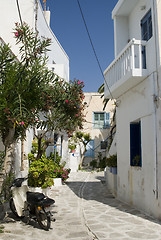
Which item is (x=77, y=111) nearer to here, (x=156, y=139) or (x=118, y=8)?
(x=156, y=139)

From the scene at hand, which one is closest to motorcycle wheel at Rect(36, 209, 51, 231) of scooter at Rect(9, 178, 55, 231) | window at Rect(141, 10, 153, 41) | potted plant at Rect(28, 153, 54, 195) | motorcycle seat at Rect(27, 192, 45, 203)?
scooter at Rect(9, 178, 55, 231)

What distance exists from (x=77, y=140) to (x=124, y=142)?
14.0m

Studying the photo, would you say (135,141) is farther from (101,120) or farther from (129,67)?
(101,120)

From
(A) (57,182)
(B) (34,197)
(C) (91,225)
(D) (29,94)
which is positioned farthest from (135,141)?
(A) (57,182)

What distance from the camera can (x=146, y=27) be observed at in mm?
8156

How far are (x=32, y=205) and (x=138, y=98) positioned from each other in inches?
179

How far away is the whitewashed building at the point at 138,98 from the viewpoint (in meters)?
6.75

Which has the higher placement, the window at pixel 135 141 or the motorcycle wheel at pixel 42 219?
the window at pixel 135 141

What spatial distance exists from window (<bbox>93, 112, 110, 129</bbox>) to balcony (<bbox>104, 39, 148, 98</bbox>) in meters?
16.9

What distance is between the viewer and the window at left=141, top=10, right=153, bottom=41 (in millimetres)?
7843

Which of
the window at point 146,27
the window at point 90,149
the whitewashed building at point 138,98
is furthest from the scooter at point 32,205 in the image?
the window at point 90,149

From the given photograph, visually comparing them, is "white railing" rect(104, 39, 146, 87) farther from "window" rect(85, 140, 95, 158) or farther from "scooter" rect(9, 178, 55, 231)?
"window" rect(85, 140, 95, 158)

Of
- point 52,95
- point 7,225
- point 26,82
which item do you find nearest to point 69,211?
point 7,225

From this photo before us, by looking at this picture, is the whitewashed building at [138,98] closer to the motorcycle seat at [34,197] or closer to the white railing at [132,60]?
the white railing at [132,60]
